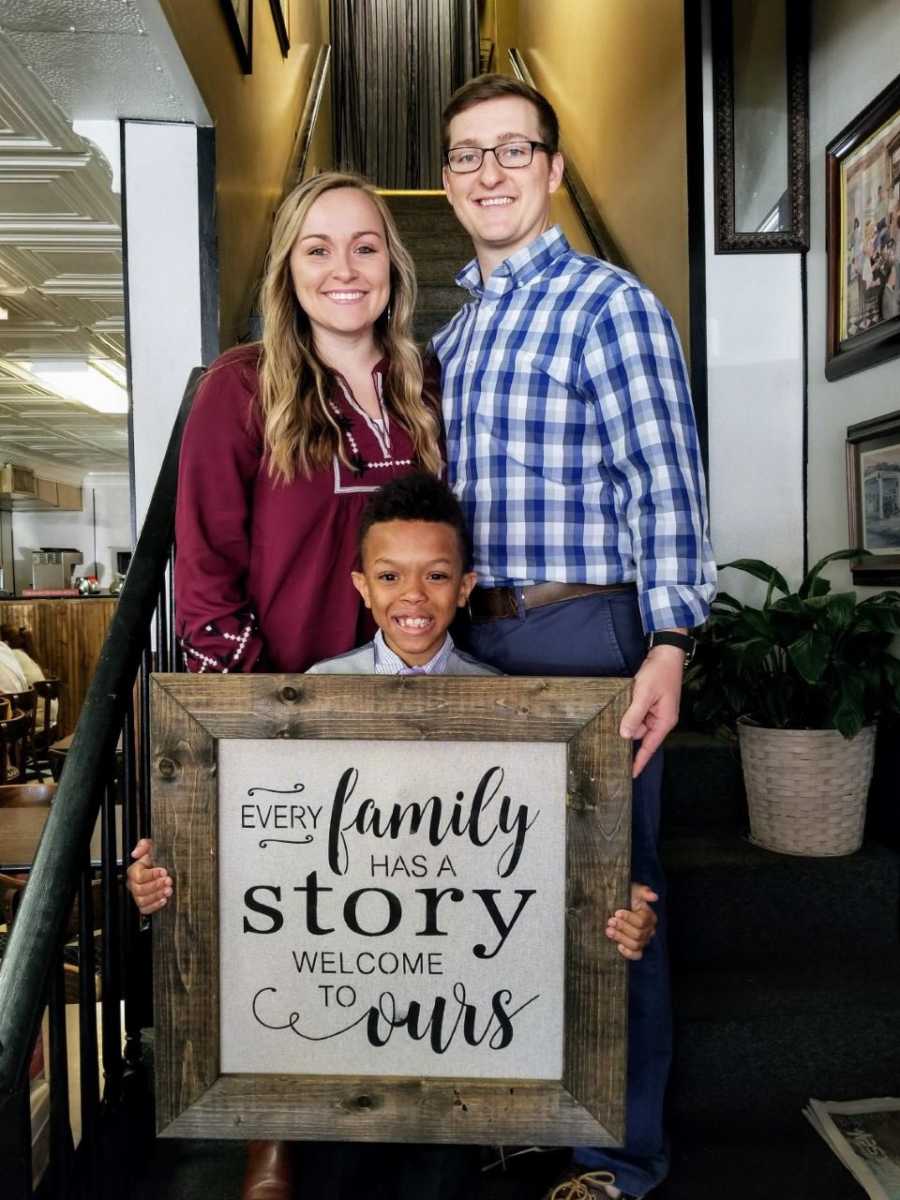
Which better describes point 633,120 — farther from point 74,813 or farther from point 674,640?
point 74,813

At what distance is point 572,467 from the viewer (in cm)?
132

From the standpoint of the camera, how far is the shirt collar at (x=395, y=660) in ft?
4.21

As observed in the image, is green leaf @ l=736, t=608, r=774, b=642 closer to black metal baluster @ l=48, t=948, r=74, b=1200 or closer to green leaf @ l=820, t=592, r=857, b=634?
green leaf @ l=820, t=592, r=857, b=634

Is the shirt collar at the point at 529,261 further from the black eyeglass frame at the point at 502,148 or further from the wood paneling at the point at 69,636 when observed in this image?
the wood paneling at the point at 69,636

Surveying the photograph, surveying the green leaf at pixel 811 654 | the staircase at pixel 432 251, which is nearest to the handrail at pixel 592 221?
the staircase at pixel 432 251

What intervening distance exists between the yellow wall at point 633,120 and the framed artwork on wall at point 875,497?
0.76 metres

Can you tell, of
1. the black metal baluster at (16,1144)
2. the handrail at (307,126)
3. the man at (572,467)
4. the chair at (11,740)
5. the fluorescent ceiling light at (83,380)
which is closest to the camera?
the black metal baluster at (16,1144)

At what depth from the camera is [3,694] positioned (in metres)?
5.83

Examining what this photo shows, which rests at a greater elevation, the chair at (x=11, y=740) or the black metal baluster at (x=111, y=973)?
the black metal baluster at (x=111, y=973)

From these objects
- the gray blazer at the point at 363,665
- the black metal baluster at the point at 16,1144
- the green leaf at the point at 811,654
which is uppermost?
the gray blazer at the point at 363,665

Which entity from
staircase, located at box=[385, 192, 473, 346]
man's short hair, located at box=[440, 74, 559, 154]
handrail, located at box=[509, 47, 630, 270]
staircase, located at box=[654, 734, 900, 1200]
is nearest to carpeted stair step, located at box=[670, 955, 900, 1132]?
staircase, located at box=[654, 734, 900, 1200]

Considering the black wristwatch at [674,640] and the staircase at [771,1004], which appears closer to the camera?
the black wristwatch at [674,640]

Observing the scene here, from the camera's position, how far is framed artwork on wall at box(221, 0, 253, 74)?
9.29 ft

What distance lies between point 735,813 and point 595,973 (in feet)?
4.69
